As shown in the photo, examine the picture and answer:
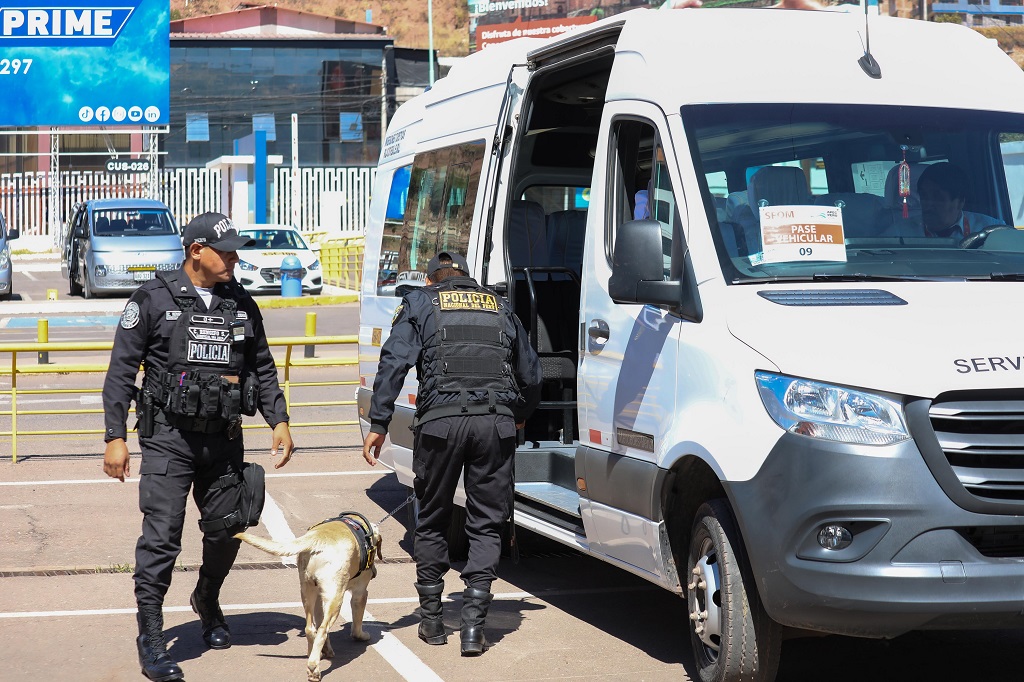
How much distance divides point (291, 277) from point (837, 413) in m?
22.6

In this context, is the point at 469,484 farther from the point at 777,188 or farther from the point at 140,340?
the point at 777,188

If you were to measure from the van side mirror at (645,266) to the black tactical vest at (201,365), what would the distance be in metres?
1.73

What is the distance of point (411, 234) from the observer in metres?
8.54

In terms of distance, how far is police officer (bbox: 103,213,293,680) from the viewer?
5.45 metres

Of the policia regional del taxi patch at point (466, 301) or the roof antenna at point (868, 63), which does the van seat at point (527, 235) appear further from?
the roof antenna at point (868, 63)

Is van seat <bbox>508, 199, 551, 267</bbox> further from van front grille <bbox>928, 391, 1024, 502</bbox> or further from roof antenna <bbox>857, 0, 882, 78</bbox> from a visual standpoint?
van front grille <bbox>928, 391, 1024, 502</bbox>

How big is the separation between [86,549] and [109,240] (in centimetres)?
1788

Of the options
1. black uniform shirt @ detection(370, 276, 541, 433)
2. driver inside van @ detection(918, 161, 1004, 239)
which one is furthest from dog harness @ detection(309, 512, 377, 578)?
driver inside van @ detection(918, 161, 1004, 239)

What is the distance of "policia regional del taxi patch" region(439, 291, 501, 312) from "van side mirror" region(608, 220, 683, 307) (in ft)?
3.10

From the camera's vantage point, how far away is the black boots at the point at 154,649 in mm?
5324

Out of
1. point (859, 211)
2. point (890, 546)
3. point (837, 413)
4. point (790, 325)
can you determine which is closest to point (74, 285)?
point (859, 211)

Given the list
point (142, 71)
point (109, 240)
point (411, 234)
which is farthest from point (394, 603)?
point (142, 71)

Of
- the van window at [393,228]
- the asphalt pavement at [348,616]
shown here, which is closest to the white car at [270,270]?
the asphalt pavement at [348,616]

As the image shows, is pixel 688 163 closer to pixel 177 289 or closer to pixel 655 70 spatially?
pixel 655 70
